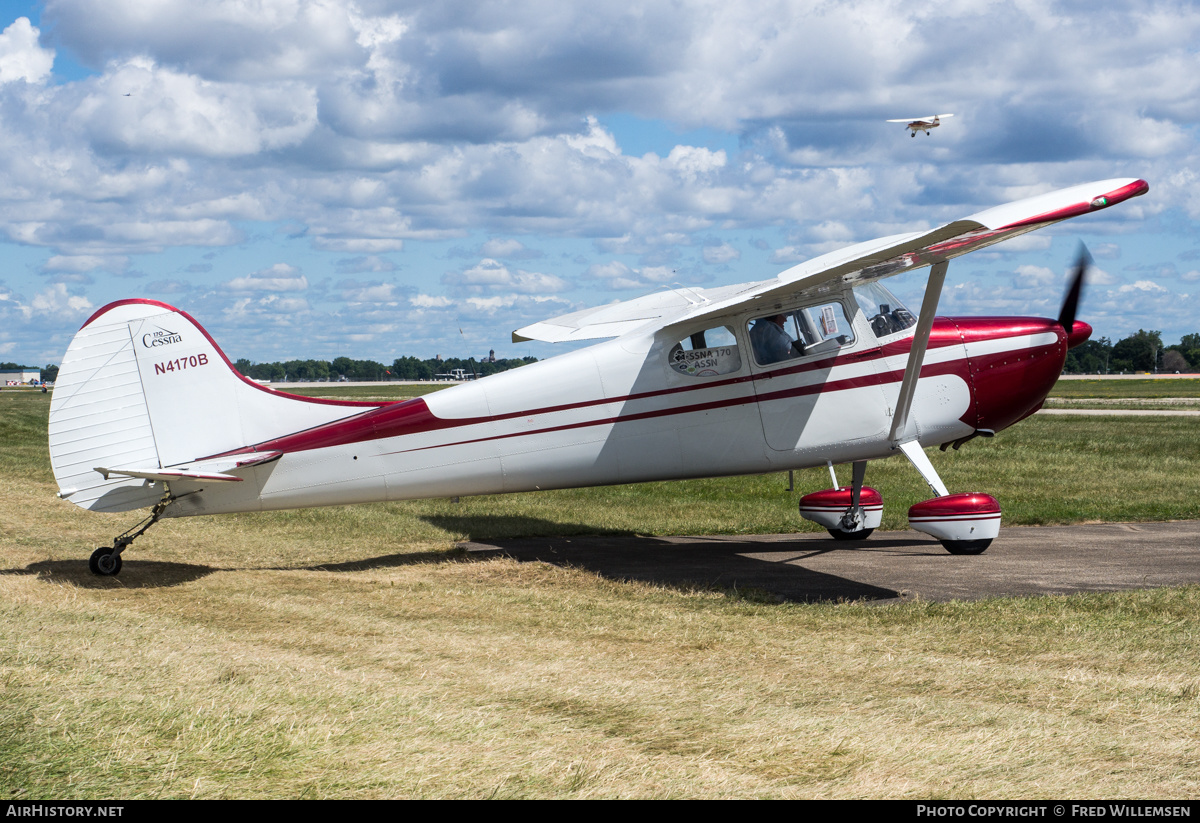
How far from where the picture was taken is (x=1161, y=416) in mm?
32281

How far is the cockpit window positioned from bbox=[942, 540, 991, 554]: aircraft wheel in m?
2.30

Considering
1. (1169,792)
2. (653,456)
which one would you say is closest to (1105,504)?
(653,456)

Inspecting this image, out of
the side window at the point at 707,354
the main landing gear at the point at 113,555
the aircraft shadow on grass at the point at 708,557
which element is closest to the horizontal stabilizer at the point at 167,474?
the main landing gear at the point at 113,555

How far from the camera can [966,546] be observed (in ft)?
33.3

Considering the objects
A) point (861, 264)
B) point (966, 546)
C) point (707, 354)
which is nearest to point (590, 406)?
point (707, 354)

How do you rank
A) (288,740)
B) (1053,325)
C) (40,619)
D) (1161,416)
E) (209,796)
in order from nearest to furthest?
(209,796) < (288,740) < (40,619) < (1053,325) < (1161,416)

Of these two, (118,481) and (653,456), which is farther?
(653,456)

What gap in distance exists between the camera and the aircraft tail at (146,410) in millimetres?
8836

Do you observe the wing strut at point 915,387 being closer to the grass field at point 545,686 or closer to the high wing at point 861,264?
the high wing at point 861,264

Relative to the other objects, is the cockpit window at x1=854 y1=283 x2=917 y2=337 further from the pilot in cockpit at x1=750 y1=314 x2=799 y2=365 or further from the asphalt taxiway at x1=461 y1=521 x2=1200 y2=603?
the asphalt taxiway at x1=461 y1=521 x2=1200 y2=603

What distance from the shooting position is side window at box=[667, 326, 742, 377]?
987 cm

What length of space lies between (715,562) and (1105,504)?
7119mm

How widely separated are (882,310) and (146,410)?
7.47m

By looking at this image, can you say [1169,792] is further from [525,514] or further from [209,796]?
[525,514]
